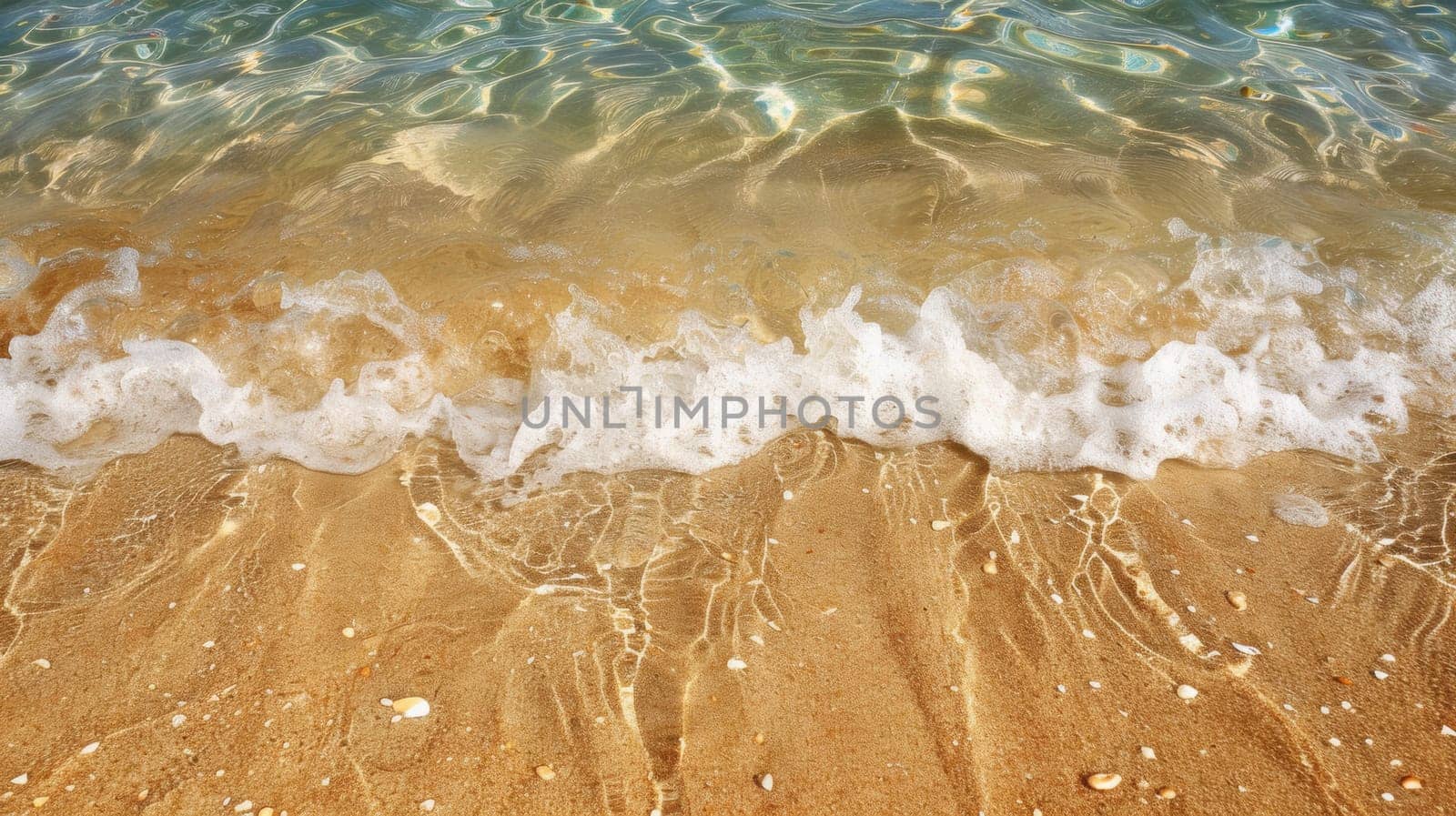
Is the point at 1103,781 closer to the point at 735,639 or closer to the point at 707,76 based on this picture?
the point at 735,639

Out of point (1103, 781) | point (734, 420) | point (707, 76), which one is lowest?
point (734, 420)

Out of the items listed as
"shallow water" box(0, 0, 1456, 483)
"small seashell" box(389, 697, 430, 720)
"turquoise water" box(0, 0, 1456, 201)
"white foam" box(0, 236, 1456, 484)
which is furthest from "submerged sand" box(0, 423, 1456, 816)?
"turquoise water" box(0, 0, 1456, 201)

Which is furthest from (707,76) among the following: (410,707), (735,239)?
(410,707)

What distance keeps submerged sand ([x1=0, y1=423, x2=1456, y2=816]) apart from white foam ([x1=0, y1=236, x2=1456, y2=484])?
4.9 inches

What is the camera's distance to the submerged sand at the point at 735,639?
1.65 metres

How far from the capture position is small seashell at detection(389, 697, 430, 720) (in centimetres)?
179

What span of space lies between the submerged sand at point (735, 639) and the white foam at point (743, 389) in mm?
124

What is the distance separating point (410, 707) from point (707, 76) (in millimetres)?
3894

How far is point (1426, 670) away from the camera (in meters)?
1.85

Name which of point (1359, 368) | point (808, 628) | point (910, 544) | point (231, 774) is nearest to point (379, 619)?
point (231, 774)

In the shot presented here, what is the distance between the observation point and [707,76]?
4555 mm

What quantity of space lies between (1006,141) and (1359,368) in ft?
6.16

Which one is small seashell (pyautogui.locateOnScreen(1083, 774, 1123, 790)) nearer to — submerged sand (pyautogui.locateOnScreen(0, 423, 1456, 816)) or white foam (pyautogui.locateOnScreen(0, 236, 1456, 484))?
submerged sand (pyautogui.locateOnScreen(0, 423, 1456, 816))

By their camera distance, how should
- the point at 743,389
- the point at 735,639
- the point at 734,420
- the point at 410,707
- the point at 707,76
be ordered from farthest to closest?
the point at 707,76
the point at 743,389
the point at 734,420
the point at 735,639
the point at 410,707
